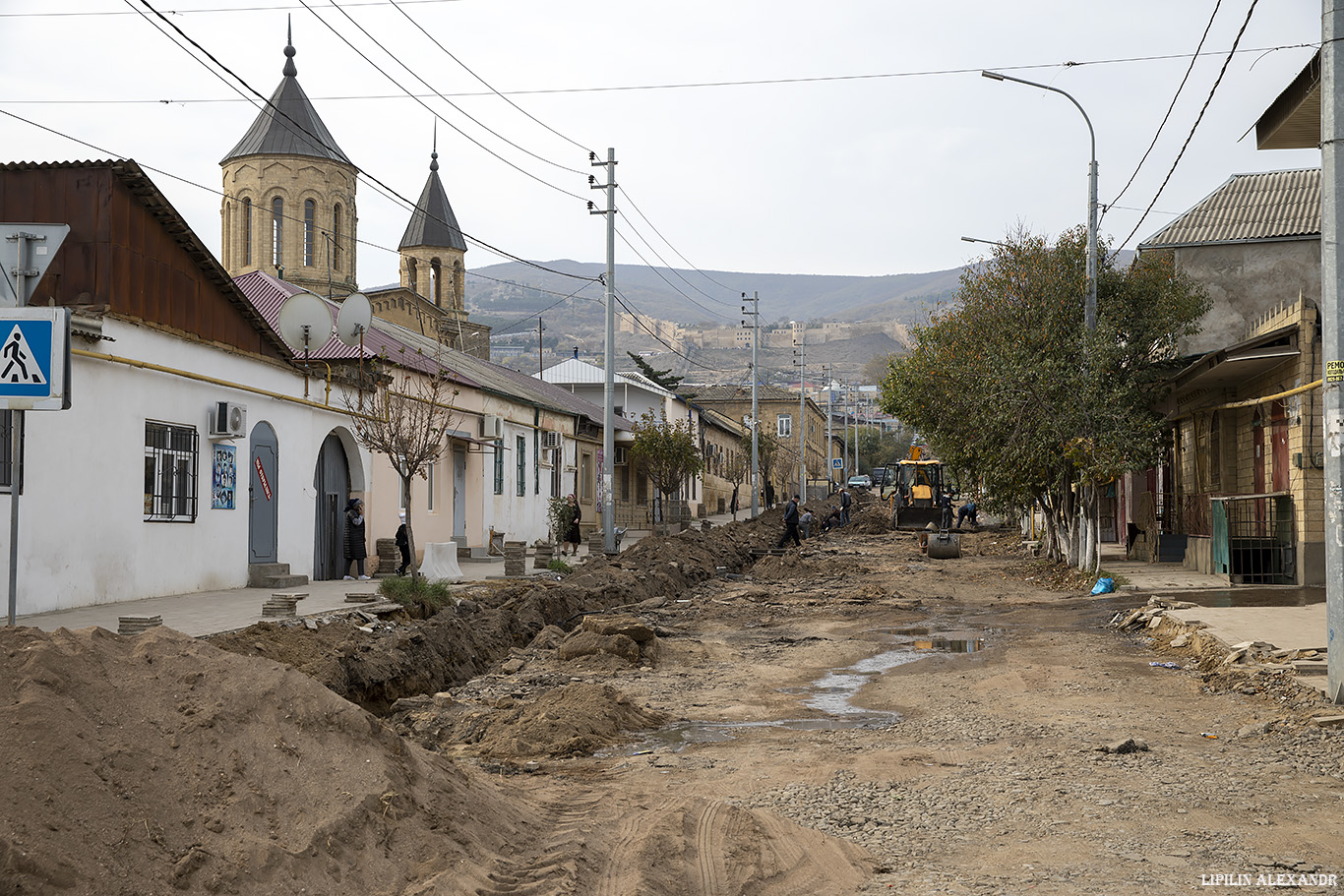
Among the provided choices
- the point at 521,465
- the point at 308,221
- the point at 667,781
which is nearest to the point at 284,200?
the point at 308,221

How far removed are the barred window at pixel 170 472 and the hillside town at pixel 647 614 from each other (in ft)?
0.18

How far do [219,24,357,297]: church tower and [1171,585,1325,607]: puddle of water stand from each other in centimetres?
4250

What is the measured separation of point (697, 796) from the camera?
6.81 meters

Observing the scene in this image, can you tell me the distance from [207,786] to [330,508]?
1713 centimetres

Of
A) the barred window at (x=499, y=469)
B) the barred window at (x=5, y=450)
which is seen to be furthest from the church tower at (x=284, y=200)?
the barred window at (x=5, y=450)

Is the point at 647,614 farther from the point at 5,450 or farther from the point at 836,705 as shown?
the point at 5,450

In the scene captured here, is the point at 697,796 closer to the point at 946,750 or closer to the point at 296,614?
the point at 946,750

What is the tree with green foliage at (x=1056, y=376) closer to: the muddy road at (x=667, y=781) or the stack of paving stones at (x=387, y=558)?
the muddy road at (x=667, y=781)

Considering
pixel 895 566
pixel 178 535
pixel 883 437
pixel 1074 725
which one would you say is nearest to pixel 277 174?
pixel 895 566

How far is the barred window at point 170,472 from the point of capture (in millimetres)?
15586

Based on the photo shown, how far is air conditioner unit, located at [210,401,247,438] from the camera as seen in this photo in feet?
55.9

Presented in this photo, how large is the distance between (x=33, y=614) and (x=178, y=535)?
10.9 ft

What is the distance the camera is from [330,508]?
70.8 feet

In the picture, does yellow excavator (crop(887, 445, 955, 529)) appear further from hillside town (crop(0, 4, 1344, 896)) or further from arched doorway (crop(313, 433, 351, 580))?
arched doorway (crop(313, 433, 351, 580))
